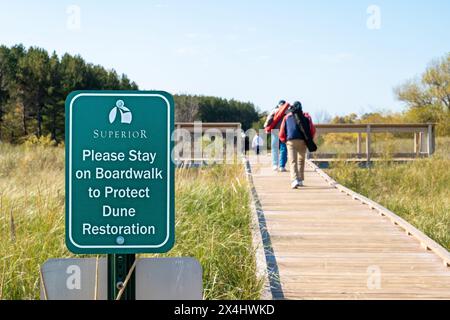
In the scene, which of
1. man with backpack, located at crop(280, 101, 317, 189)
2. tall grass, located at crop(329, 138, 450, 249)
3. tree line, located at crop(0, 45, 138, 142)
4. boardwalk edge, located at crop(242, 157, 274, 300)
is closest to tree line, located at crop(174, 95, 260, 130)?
tree line, located at crop(0, 45, 138, 142)

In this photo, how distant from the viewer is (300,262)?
5309 mm

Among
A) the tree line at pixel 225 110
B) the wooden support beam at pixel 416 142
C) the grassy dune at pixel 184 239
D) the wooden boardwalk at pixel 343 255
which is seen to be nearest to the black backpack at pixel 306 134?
the wooden boardwalk at pixel 343 255

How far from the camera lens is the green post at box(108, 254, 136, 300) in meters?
2.17

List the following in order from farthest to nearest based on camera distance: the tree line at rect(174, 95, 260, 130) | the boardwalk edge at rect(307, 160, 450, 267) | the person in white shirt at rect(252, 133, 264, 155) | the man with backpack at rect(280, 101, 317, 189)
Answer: the tree line at rect(174, 95, 260, 130) → the person in white shirt at rect(252, 133, 264, 155) → the man with backpack at rect(280, 101, 317, 189) → the boardwalk edge at rect(307, 160, 450, 267)

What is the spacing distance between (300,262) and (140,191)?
3404 mm

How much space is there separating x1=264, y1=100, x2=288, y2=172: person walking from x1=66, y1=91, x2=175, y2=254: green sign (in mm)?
9435

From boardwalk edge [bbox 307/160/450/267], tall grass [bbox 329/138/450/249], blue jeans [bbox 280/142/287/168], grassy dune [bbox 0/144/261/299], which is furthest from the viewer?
blue jeans [bbox 280/142/287/168]

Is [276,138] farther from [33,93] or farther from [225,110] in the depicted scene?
[225,110]

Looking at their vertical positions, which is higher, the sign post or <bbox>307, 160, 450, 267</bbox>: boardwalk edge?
the sign post

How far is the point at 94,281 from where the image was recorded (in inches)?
86.3

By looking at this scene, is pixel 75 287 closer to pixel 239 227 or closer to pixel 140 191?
pixel 140 191

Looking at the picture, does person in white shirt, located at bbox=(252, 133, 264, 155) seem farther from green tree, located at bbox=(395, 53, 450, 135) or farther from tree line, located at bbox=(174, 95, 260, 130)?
tree line, located at bbox=(174, 95, 260, 130)

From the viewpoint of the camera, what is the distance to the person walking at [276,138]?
38.3 feet
